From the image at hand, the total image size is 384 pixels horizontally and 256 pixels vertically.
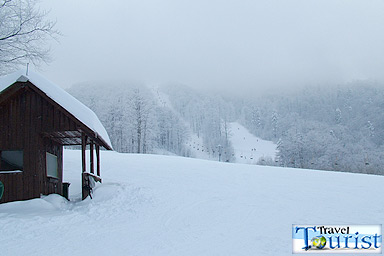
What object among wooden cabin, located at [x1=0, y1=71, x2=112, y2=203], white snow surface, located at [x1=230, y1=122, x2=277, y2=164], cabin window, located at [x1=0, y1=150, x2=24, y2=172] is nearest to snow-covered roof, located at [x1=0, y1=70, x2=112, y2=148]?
wooden cabin, located at [x1=0, y1=71, x2=112, y2=203]

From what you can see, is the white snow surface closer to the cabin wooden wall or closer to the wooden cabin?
the wooden cabin

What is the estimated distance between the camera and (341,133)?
77.2m

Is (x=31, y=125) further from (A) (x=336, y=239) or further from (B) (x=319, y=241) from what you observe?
(A) (x=336, y=239)

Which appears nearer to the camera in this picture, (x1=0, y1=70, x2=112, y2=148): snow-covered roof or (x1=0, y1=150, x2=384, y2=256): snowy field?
(x1=0, y1=150, x2=384, y2=256): snowy field

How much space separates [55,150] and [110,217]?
590 cm

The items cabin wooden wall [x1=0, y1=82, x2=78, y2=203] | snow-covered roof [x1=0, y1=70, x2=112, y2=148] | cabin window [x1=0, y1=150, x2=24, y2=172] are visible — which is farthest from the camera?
cabin window [x1=0, y1=150, x2=24, y2=172]

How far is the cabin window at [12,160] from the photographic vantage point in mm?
10984

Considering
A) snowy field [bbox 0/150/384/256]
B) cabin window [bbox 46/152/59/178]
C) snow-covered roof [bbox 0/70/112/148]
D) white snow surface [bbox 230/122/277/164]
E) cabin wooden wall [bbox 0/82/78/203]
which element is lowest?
white snow surface [bbox 230/122/277/164]

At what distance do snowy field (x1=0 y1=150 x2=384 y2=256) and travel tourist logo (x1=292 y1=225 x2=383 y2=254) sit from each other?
367 mm

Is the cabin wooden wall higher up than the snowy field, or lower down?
higher up

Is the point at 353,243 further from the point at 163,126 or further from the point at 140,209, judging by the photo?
the point at 163,126

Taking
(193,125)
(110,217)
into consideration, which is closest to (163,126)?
(193,125)

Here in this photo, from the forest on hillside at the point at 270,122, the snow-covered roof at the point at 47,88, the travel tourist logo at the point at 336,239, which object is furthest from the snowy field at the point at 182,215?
the forest on hillside at the point at 270,122

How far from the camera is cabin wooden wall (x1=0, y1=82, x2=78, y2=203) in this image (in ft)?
33.6
